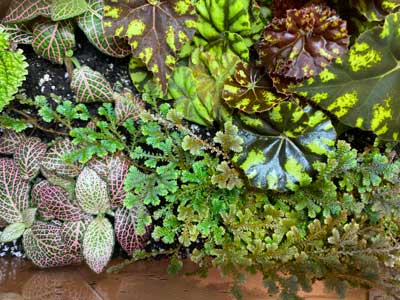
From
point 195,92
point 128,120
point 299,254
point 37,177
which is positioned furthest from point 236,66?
point 37,177

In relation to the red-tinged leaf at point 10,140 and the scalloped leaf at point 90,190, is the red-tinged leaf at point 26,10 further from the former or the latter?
the scalloped leaf at point 90,190

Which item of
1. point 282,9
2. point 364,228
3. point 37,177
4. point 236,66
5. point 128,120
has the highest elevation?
point 282,9

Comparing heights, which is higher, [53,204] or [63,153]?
[63,153]

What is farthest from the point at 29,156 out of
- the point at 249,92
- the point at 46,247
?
the point at 249,92

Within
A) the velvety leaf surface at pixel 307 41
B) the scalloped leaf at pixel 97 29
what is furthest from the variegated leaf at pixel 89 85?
the velvety leaf surface at pixel 307 41

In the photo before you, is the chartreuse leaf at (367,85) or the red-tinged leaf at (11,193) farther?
the red-tinged leaf at (11,193)

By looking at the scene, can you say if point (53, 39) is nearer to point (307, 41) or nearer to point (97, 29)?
point (97, 29)

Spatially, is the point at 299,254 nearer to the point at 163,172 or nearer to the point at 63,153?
the point at 163,172
